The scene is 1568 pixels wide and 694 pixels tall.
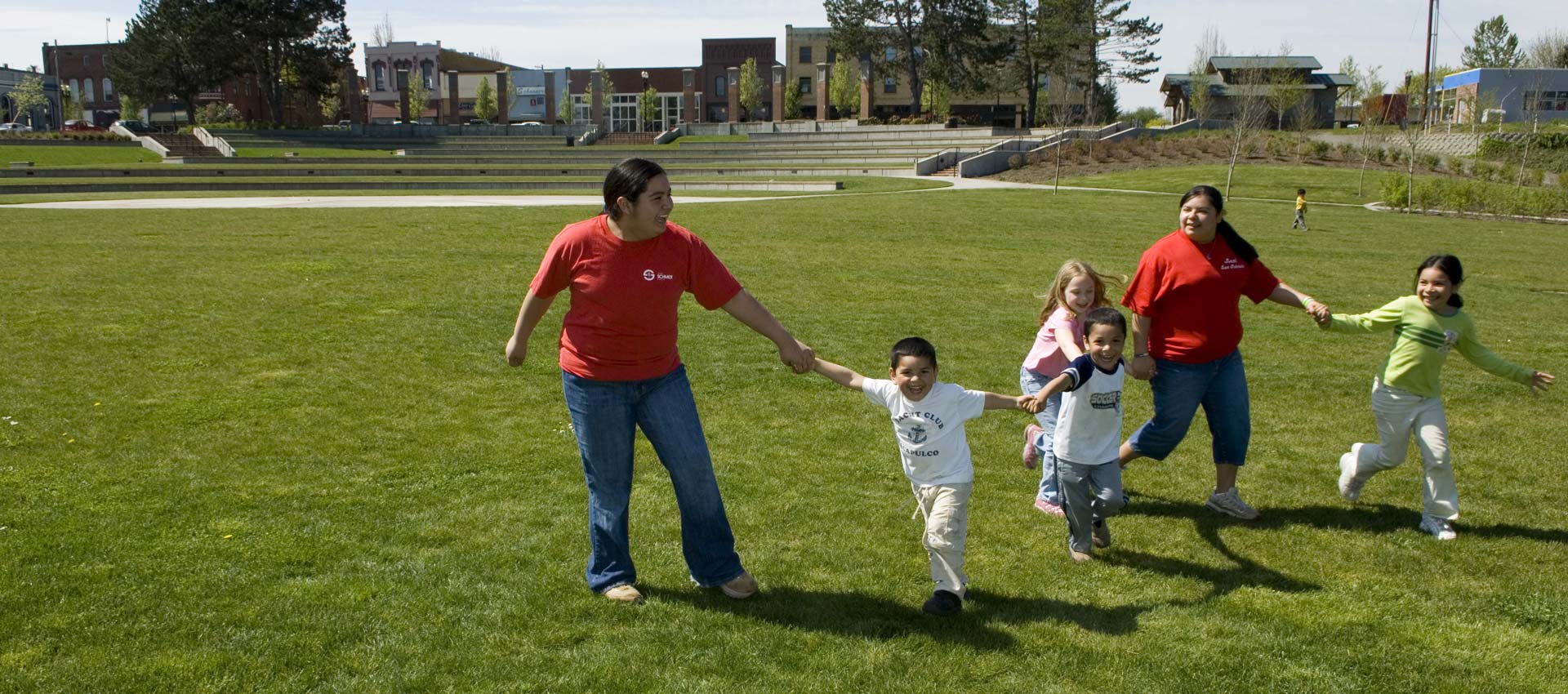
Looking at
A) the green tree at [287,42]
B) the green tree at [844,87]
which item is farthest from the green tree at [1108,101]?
the green tree at [287,42]

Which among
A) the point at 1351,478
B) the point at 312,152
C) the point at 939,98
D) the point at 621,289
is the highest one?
the point at 939,98

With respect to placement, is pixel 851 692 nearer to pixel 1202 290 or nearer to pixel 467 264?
pixel 1202 290

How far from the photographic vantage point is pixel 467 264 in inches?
615

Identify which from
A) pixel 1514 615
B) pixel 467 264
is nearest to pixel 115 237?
pixel 467 264

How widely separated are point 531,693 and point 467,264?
12639 mm

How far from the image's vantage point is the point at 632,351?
4363 millimetres

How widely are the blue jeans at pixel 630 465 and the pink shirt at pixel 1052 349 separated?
2.19 m

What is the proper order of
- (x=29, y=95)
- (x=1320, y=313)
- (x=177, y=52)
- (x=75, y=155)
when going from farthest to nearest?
(x=29, y=95) < (x=177, y=52) < (x=75, y=155) < (x=1320, y=313)

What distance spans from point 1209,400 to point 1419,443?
3.47 feet

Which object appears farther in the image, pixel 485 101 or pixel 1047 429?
pixel 485 101

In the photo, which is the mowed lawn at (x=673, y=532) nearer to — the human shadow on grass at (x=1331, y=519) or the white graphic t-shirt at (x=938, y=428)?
the human shadow on grass at (x=1331, y=519)

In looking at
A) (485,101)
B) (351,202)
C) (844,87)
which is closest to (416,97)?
(485,101)

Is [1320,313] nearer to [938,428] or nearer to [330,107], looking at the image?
[938,428]

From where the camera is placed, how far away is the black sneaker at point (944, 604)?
4488 mm
